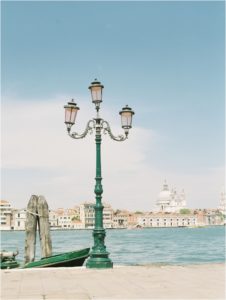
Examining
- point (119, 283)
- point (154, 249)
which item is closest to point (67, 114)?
point (119, 283)

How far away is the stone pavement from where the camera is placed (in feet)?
23.4

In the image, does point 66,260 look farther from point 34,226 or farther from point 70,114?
point 70,114

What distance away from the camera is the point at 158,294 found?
711 centimetres

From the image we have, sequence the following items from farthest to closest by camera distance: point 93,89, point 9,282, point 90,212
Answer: point 90,212 → point 93,89 → point 9,282

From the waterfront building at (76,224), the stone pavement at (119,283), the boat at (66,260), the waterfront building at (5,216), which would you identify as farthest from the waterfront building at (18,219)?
the stone pavement at (119,283)

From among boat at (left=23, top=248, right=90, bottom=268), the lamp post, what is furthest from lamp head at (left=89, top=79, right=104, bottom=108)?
boat at (left=23, top=248, right=90, bottom=268)

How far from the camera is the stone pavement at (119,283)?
7.12 m

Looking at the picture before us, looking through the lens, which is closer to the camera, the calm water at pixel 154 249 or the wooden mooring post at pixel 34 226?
the wooden mooring post at pixel 34 226

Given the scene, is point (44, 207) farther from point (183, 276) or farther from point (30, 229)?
point (183, 276)

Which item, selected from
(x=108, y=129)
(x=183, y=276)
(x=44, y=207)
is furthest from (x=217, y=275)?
(x=44, y=207)

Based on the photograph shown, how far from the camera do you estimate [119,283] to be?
8477 millimetres

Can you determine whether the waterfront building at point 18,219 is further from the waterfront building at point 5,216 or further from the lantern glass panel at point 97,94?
the lantern glass panel at point 97,94

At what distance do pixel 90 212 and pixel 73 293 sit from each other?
178 metres

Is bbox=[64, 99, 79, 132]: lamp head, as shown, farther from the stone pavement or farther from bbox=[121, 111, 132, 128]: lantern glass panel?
the stone pavement
